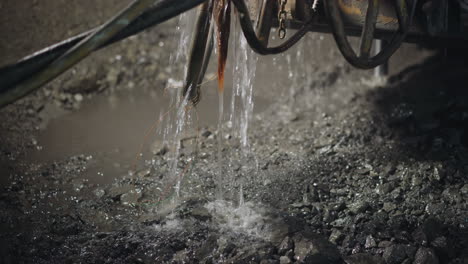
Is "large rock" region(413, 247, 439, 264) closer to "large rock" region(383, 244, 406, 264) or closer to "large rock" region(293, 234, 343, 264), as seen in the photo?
"large rock" region(383, 244, 406, 264)

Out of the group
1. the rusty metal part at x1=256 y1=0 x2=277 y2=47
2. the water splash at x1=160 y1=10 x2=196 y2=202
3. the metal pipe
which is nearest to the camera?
the metal pipe

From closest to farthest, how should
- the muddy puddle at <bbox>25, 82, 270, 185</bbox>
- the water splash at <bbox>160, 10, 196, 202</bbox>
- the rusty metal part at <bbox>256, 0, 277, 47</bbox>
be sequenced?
the rusty metal part at <bbox>256, 0, 277, 47</bbox> < the water splash at <bbox>160, 10, 196, 202</bbox> < the muddy puddle at <bbox>25, 82, 270, 185</bbox>

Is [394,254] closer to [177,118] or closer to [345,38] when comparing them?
[345,38]

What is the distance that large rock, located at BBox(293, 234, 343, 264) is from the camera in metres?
2.83

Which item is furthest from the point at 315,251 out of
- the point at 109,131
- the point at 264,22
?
the point at 109,131

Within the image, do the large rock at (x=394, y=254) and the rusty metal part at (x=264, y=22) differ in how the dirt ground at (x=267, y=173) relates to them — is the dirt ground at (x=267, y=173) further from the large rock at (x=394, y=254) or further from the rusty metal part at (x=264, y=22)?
the rusty metal part at (x=264, y=22)

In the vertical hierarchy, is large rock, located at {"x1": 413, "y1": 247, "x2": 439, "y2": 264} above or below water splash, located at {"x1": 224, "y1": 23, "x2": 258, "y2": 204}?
below

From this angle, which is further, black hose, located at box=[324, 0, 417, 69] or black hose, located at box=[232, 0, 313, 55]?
black hose, located at box=[324, 0, 417, 69]

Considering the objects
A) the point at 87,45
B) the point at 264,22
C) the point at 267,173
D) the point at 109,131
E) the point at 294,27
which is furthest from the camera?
the point at 109,131

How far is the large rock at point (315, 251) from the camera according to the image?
9.30 ft

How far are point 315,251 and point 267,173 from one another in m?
1.31

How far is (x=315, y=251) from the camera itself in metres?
2.84

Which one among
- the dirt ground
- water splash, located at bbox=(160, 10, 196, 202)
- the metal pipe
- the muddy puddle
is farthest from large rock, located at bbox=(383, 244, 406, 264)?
the muddy puddle

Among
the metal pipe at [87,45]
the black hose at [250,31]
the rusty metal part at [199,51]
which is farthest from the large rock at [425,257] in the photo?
the metal pipe at [87,45]
